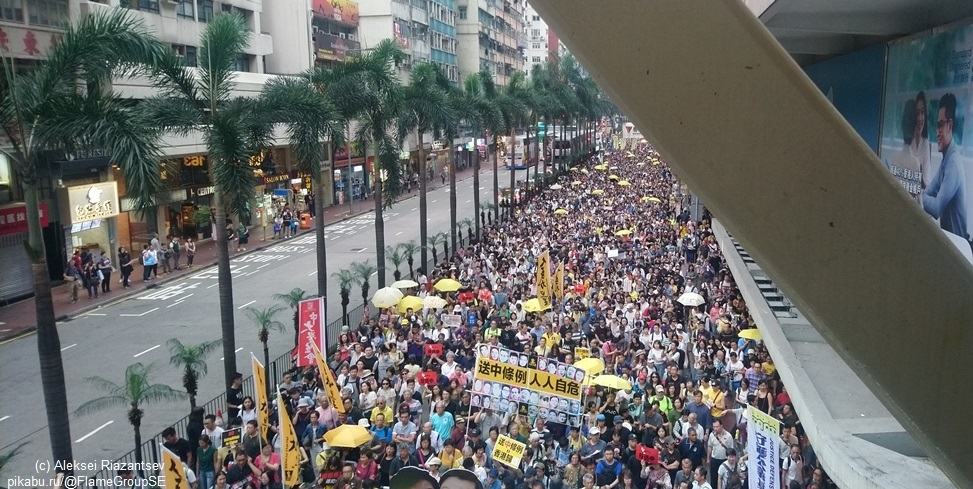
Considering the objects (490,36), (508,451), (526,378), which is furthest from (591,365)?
(490,36)

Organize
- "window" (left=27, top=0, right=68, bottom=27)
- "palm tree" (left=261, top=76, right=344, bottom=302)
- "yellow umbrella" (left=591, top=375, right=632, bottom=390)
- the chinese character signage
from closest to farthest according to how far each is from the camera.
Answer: "yellow umbrella" (left=591, top=375, right=632, bottom=390)
"palm tree" (left=261, top=76, right=344, bottom=302)
the chinese character signage
"window" (left=27, top=0, right=68, bottom=27)

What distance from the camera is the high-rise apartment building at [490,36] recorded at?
87750 mm

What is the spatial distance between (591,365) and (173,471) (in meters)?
6.60

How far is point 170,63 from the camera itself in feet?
52.2

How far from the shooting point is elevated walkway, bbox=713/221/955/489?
7909 millimetres

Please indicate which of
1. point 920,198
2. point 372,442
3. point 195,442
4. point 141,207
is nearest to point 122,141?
point 141,207

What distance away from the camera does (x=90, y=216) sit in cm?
3075

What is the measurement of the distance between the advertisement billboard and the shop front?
27.0 m

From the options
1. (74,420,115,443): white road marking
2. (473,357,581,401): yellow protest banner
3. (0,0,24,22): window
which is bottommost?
(74,420,115,443): white road marking

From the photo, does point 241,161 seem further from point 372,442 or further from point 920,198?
point 920,198

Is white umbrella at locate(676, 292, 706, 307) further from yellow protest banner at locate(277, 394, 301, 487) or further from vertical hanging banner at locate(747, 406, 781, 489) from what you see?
yellow protest banner at locate(277, 394, 301, 487)

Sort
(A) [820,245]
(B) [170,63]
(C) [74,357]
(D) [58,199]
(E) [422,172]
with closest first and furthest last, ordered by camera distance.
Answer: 1. (A) [820,245]
2. (B) [170,63]
3. (C) [74,357]
4. (D) [58,199]
5. (E) [422,172]

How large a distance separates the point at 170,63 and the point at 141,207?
5064mm

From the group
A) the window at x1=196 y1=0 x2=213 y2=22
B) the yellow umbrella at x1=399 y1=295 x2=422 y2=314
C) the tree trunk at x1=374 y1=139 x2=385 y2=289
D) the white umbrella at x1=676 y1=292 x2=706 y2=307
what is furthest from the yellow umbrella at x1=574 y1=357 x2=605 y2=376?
the window at x1=196 y1=0 x2=213 y2=22
